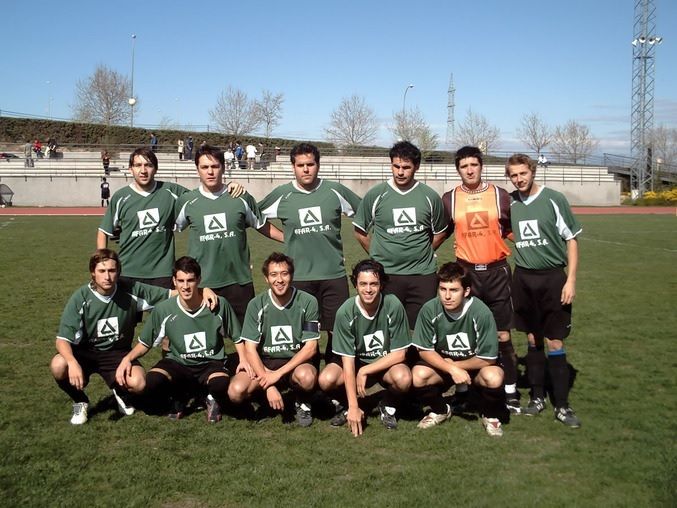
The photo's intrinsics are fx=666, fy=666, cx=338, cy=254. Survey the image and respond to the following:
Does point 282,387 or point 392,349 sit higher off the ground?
point 392,349

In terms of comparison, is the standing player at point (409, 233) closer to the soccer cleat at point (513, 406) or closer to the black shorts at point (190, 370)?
the soccer cleat at point (513, 406)

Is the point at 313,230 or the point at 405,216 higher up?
the point at 405,216

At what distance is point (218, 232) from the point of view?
5.51 m

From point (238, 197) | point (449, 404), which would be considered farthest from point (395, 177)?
point (449, 404)

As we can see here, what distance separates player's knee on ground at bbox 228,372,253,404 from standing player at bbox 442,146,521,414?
1.90m

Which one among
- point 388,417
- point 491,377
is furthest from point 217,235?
point 491,377

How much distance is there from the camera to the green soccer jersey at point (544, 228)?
5059 mm

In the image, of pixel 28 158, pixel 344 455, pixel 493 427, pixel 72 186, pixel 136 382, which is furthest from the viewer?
pixel 28 158

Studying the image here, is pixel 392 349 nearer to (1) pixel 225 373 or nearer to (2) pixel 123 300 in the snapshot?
(1) pixel 225 373

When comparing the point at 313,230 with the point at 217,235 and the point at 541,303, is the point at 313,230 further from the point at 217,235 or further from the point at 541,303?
the point at 541,303

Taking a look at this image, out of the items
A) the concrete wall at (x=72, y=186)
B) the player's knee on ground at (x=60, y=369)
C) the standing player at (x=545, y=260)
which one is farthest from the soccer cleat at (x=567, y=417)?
the concrete wall at (x=72, y=186)

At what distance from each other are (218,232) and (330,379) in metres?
1.55

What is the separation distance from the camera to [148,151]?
220 inches

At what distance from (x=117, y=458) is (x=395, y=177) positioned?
290 centimetres
